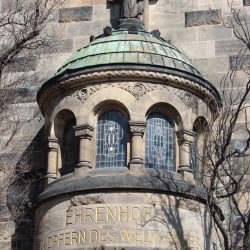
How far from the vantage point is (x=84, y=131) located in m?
12.7

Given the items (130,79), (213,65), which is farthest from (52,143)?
(213,65)

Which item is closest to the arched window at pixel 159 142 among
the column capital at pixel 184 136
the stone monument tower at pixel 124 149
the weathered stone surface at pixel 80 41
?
the stone monument tower at pixel 124 149

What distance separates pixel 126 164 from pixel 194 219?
1.42 metres

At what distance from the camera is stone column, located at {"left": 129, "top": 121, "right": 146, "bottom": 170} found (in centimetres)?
1225

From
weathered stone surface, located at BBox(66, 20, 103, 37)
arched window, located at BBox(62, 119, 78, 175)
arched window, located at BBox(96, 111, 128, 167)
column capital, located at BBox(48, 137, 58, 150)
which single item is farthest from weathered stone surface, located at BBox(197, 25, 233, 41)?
column capital, located at BBox(48, 137, 58, 150)

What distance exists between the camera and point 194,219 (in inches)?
484

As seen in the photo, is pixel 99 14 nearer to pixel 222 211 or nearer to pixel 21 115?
pixel 21 115

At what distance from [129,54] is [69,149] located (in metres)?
1.94

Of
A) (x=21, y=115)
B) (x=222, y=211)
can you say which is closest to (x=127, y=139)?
(x=222, y=211)

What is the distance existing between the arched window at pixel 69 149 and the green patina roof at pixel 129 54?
980mm

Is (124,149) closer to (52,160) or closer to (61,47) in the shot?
(52,160)

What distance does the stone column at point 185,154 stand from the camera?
41.5 ft

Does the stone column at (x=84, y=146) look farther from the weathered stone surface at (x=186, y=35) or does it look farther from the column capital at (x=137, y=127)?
the weathered stone surface at (x=186, y=35)

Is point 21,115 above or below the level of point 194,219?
above
